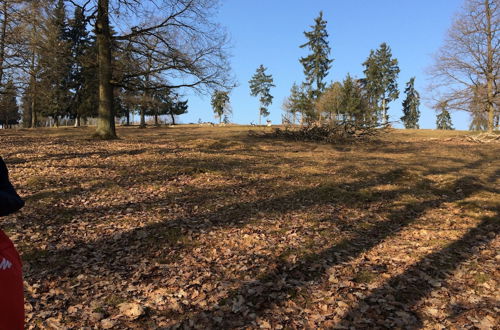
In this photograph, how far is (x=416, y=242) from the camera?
6.45 meters

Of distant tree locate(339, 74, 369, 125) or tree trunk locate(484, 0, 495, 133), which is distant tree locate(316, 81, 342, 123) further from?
tree trunk locate(484, 0, 495, 133)

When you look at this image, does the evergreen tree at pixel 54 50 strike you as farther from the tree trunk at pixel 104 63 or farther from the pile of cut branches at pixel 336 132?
the pile of cut branches at pixel 336 132

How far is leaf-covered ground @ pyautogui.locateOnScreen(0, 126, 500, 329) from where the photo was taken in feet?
14.0

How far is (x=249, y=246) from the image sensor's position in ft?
20.0

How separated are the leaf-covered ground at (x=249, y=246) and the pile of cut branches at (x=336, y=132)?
10.2 meters

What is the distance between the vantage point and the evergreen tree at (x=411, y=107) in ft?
238

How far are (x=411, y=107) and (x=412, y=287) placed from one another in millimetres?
77576

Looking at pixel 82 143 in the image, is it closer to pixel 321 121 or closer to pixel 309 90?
pixel 321 121

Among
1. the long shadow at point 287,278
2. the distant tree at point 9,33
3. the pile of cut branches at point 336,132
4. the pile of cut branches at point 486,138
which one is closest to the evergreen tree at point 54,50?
the distant tree at point 9,33

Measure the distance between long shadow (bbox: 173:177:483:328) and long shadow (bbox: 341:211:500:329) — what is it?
2.88ft

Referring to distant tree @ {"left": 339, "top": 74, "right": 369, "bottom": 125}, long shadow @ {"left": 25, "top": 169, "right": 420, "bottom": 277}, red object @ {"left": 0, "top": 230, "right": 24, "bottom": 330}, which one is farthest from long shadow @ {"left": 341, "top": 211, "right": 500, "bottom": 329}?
distant tree @ {"left": 339, "top": 74, "right": 369, "bottom": 125}

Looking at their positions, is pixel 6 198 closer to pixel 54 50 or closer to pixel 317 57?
pixel 54 50

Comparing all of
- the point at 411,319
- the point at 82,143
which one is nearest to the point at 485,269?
the point at 411,319

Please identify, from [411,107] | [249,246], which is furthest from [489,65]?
[411,107]
